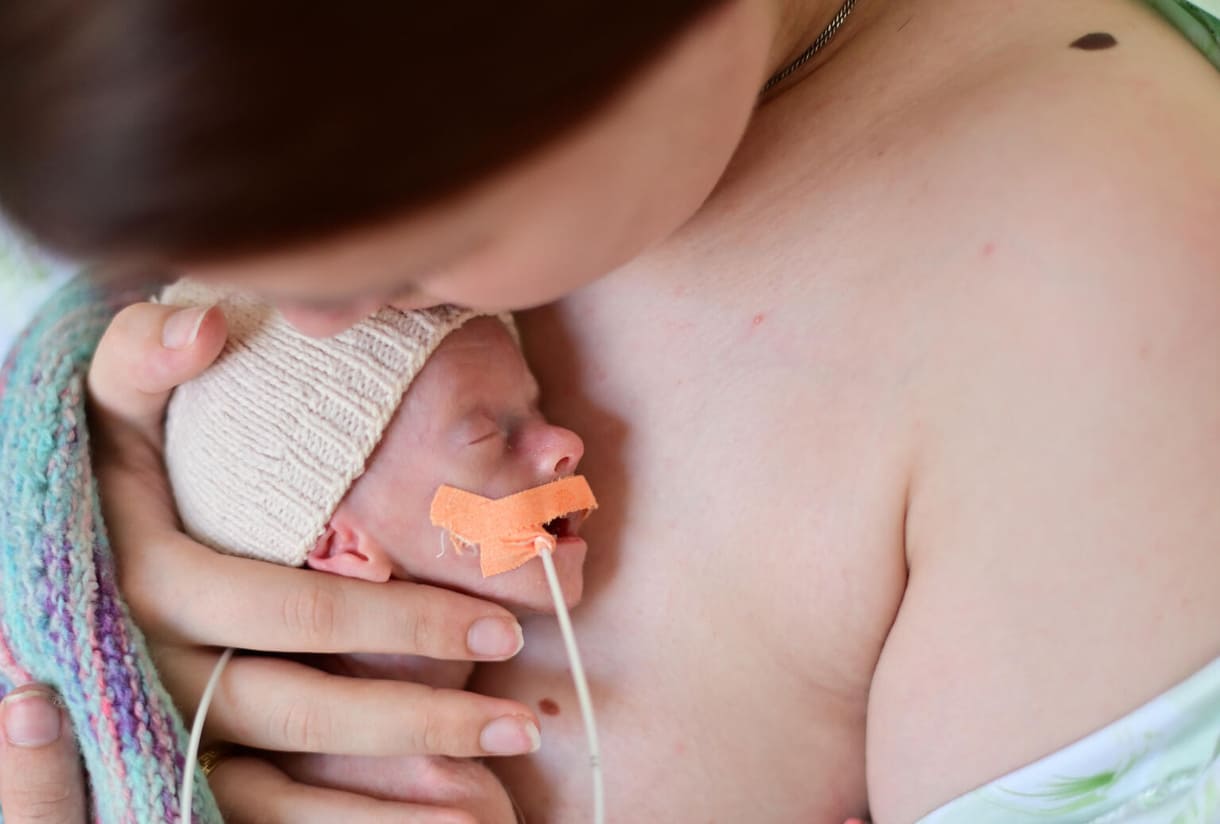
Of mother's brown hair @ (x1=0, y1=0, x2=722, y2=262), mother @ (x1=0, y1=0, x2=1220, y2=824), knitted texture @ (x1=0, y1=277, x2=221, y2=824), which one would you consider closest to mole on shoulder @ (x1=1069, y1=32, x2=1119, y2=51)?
mother @ (x1=0, y1=0, x2=1220, y2=824)

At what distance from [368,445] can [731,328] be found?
0.32m

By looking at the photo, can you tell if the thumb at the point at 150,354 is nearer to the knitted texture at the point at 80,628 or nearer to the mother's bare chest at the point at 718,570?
the knitted texture at the point at 80,628

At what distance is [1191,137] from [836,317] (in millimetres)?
257

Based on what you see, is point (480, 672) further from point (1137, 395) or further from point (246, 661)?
point (1137, 395)

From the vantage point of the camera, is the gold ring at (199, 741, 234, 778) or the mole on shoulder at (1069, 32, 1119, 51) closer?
the mole on shoulder at (1069, 32, 1119, 51)

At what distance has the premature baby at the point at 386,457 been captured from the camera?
0.79 m

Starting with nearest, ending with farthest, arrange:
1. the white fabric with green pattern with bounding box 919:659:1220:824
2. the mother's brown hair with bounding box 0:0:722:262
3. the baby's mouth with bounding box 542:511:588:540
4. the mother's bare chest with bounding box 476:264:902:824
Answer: the mother's brown hair with bounding box 0:0:722:262
the white fabric with green pattern with bounding box 919:659:1220:824
the mother's bare chest with bounding box 476:264:902:824
the baby's mouth with bounding box 542:511:588:540

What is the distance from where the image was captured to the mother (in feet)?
1.28

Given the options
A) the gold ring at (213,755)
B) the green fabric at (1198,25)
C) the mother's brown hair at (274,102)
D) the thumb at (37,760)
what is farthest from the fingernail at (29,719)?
the green fabric at (1198,25)

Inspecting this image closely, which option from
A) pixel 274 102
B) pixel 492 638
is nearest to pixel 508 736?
pixel 492 638

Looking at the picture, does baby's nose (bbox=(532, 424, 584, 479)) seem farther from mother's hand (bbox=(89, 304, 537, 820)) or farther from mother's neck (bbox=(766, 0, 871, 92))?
mother's neck (bbox=(766, 0, 871, 92))


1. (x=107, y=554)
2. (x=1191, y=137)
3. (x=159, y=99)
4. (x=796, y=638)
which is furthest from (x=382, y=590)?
(x=1191, y=137)

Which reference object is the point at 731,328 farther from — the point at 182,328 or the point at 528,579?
the point at 182,328

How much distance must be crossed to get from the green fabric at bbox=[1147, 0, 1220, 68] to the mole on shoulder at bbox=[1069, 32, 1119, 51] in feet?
0.29
